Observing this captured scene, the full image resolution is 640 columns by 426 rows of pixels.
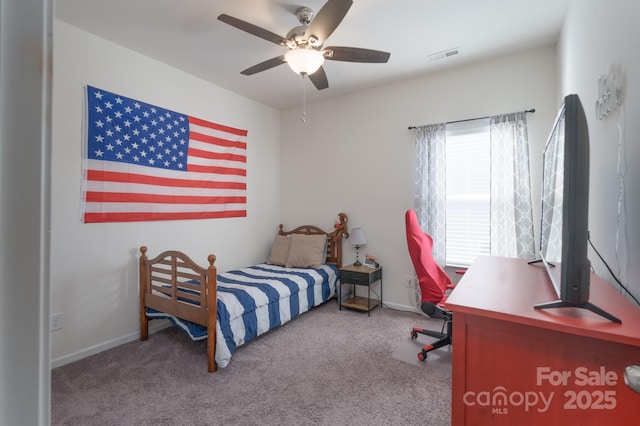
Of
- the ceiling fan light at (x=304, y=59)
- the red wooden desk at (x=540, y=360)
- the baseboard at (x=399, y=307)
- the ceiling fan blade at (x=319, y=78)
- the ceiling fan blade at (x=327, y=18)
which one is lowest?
the baseboard at (x=399, y=307)

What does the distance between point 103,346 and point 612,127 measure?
3736 millimetres

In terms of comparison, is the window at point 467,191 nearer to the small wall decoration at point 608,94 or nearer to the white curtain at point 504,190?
the white curtain at point 504,190

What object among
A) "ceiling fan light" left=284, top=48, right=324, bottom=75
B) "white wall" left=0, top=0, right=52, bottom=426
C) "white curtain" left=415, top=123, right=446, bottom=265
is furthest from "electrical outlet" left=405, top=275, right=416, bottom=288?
"white wall" left=0, top=0, right=52, bottom=426

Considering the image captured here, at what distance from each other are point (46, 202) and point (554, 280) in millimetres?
1713

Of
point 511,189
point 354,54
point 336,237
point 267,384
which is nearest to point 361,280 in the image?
point 336,237

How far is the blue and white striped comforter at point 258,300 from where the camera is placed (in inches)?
94.9

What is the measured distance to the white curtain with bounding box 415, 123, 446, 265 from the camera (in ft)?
10.7

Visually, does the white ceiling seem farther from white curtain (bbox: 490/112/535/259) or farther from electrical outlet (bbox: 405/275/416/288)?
electrical outlet (bbox: 405/275/416/288)

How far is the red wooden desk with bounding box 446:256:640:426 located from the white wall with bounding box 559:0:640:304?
0.24 m

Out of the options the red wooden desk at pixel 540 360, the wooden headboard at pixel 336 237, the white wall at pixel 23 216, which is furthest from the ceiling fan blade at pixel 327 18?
the wooden headboard at pixel 336 237

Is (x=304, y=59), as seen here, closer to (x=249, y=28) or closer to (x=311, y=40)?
(x=311, y=40)

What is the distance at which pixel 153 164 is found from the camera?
297 cm

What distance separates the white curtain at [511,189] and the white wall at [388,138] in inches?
5.1

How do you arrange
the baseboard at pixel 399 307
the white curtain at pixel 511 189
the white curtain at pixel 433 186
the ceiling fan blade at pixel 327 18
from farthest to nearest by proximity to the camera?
the baseboard at pixel 399 307 → the white curtain at pixel 433 186 → the white curtain at pixel 511 189 → the ceiling fan blade at pixel 327 18
